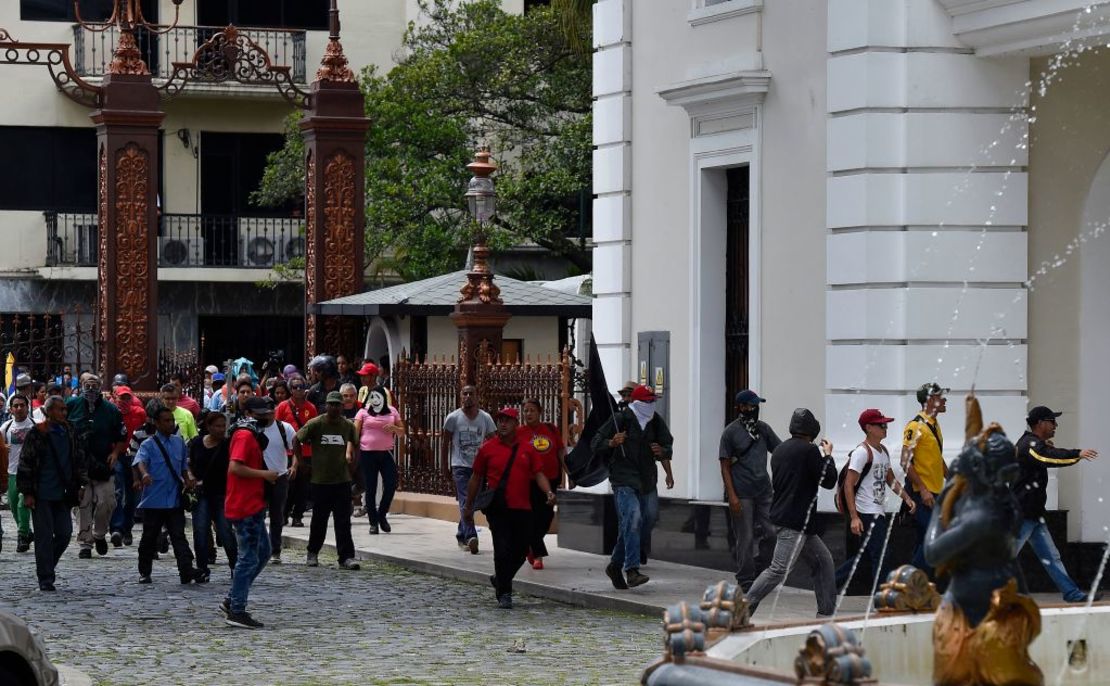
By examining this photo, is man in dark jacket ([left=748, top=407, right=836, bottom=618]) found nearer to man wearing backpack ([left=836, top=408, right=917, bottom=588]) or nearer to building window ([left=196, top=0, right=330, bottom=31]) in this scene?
man wearing backpack ([left=836, top=408, right=917, bottom=588])

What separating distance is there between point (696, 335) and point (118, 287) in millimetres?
13313

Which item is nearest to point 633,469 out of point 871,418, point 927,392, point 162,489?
point 871,418

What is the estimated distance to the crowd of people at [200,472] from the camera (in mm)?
16125

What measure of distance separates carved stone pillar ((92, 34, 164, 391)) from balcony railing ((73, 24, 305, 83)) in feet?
39.6

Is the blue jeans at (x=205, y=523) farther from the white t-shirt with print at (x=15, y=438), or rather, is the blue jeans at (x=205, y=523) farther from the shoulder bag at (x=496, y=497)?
the white t-shirt with print at (x=15, y=438)

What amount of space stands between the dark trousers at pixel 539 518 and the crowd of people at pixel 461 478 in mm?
36

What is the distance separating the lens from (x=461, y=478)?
70.1 feet

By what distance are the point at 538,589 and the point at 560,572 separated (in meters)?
1.03

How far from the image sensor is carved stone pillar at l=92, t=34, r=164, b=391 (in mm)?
30078

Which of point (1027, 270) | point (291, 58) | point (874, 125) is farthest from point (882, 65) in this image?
point (291, 58)

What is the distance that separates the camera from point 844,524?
53.7 ft

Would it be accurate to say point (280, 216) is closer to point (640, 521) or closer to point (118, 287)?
point (118, 287)

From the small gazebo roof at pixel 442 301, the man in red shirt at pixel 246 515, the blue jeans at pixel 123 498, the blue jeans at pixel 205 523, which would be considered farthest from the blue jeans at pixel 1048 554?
the small gazebo roof at pixel 442 301

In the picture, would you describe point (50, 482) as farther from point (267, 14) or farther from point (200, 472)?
point (267, 14)
